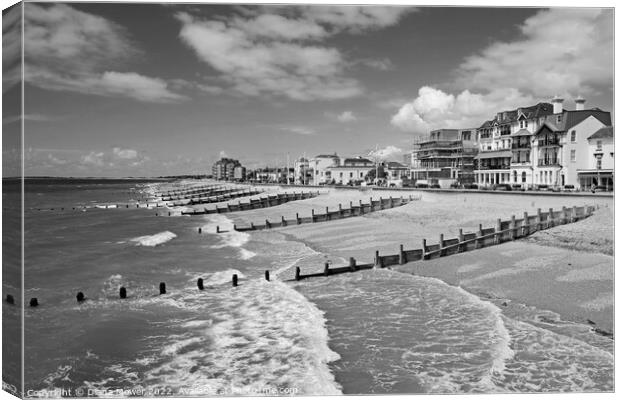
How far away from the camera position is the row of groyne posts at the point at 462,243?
47.4 ft

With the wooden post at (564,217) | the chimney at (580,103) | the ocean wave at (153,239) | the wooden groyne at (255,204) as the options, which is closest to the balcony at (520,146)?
the wooden post at (564,217)

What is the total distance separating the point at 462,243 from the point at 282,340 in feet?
31.7

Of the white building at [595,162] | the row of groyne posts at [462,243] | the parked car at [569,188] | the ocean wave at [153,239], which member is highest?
the white building at [595,162]

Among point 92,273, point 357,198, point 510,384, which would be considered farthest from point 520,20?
point 357,198

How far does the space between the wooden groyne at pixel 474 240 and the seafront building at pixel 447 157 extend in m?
19.6

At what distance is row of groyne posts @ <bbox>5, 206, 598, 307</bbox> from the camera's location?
47.4 ft

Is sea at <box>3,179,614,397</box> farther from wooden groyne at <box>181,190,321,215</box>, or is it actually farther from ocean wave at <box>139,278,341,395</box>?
wooden groyne at <box>181,190,321,215</box>

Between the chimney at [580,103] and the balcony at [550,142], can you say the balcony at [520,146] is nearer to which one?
the balcony at [550,142]

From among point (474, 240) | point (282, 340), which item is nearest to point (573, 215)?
point (474, 240)

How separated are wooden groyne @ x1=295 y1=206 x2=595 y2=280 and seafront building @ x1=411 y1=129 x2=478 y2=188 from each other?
19.6 meters

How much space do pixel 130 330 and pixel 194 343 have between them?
6.47 feet

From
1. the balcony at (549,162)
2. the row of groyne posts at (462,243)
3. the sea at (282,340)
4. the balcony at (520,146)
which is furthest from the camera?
the balcony at (520,146)

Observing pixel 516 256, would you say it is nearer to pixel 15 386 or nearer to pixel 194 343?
pixel 194 343

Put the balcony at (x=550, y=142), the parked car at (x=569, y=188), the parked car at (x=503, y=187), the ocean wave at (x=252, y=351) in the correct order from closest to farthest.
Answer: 1. the ocean wave at (x=252, y=351)
2. the parked car at (x=569, y=188)
3. the balcony at (x=550, y=142)
4. the parked car at (x=503, y=187)
